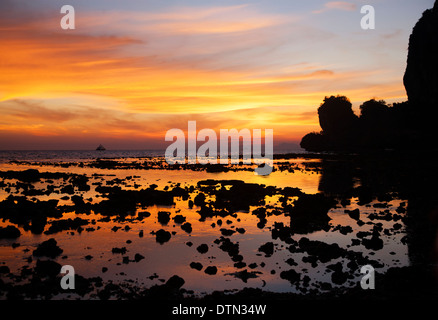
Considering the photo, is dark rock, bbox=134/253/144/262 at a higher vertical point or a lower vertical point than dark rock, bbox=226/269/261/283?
higher

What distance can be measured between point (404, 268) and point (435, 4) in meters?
130

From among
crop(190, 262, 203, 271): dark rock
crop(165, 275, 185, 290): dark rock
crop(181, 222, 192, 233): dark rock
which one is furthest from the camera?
crop(181, 222, 192, 233): dark rock

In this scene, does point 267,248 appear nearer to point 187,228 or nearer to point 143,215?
point 187,228

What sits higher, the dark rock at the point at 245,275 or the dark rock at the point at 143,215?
the dark rock at the point at 143,215

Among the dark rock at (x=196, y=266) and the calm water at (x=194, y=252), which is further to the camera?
the dark rock at (x=196, y=266)

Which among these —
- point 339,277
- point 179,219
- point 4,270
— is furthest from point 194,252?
point 4,270

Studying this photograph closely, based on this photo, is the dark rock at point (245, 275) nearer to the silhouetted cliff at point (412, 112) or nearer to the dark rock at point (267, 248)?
the dark rock at point (267, 248)

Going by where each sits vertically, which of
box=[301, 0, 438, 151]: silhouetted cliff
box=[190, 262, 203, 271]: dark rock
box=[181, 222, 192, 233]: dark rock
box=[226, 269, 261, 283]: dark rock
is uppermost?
box=[301, 0, 438, 151]: silhouetted cliff

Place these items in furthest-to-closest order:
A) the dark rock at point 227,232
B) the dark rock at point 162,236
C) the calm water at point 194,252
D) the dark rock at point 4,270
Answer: the dark rock at point 227,232 < the dark rock at point 162,236 < the dark rock at point 4,270 < the calm water at point 194,252

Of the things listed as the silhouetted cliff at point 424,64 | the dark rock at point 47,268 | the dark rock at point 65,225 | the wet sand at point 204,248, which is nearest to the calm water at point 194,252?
the wet sand at point 204,248

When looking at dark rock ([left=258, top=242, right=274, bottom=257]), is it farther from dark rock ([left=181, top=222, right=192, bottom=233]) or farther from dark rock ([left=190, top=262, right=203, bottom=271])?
dark rock ([left=181, top=222, right=192, bottom=233])

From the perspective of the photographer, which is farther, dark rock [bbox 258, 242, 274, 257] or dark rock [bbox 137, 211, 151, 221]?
dark rock [bbox 137, 211, 151, 221]

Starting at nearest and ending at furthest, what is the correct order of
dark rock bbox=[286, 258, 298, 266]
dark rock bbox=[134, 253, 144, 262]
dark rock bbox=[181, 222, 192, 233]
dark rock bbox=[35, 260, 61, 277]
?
1. dark rock bbox=[35, 260, 61, 277]
2. dark rock bbox=[286, 258, 298, 266]
3. dark rock bbox=[134, 253, 144, 262]
4. dark rock bbox=[181, 222, 192, 233]

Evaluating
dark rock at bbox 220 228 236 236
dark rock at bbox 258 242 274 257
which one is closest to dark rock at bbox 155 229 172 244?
dark rock at bbox 220 228 236 236
